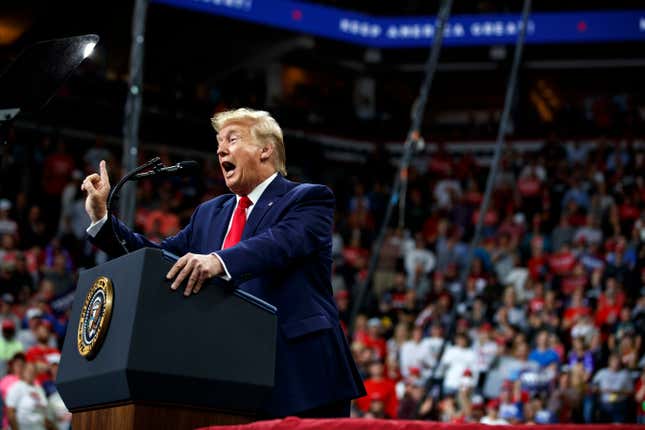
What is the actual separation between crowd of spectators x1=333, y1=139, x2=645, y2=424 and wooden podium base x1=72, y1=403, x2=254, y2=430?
5.48m

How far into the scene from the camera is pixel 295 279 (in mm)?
3004

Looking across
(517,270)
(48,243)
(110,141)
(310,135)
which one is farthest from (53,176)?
(310,135)

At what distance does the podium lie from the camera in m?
2.51

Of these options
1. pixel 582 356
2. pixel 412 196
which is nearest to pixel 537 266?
pixel 582 356

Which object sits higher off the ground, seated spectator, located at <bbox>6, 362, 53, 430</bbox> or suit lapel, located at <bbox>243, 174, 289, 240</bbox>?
suit lapel, located at <bbox>243, 174, 289, 240</bbox>

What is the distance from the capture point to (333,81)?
2281cm

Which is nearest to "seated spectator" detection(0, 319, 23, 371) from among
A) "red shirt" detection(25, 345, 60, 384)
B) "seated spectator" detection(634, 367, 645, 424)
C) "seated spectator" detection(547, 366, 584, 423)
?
"red shirt" detection(25, 345, 60, 384)

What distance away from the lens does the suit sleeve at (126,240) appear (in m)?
3.03

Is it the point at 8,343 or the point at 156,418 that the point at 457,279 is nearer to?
the point at 8,343

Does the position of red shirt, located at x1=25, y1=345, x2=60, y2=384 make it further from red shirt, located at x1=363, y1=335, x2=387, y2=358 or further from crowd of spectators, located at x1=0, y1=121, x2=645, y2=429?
red shirt, located at x1=363, y1=335, x2=387, y2=358

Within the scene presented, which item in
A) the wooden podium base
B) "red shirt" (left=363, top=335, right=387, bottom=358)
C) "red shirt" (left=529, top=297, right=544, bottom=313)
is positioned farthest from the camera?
"red shirt" (left=529, top=297, right=544, bottom=313)

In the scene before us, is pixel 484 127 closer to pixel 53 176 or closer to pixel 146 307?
pixel 53 176

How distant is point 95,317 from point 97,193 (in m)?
0.47

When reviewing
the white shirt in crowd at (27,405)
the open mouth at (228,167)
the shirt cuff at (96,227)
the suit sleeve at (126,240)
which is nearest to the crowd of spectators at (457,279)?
the white shirt in crowd at (27,405)
